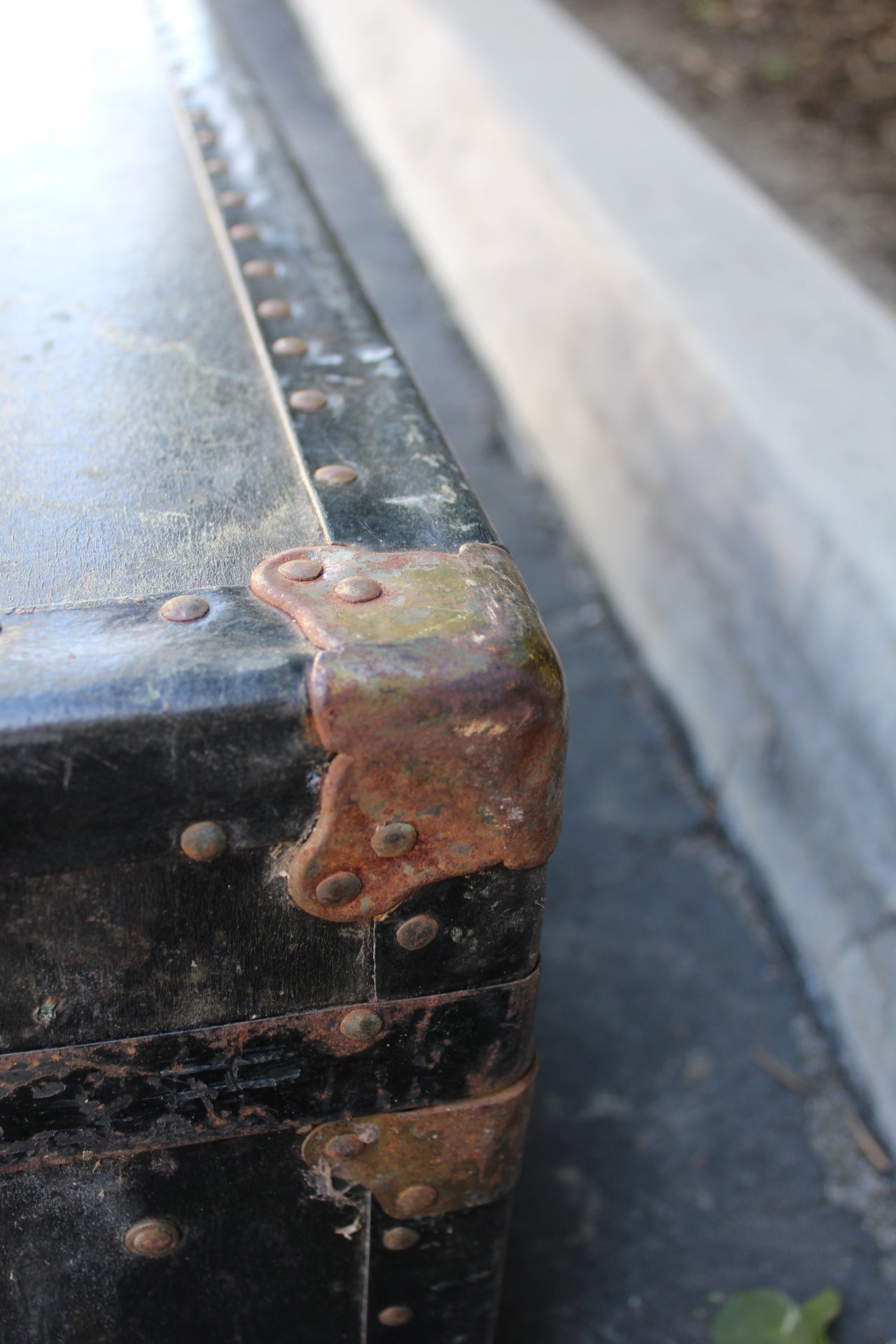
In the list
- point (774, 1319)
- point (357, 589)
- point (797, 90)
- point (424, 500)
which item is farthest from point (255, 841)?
point (797, 90)

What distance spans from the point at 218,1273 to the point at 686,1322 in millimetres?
501

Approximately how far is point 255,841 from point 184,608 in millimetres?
116

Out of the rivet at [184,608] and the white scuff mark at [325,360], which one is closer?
the rivet at [184,608]

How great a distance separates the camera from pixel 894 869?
1.04 metres

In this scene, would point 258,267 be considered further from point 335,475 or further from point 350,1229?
point 350,1229

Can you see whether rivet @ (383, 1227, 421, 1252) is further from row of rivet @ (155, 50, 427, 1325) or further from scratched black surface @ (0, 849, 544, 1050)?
scratched black surface @ (0, 849, 544, 1050)

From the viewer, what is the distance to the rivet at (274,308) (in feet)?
2.71

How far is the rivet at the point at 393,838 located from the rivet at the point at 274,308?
0.48 metres

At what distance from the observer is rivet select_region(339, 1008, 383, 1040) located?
56cm

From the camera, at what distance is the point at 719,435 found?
4.47ft

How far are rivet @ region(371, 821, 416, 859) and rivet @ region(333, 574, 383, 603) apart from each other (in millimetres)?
107

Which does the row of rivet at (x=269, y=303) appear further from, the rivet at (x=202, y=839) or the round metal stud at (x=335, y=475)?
the rivet at (x=202, y=839)

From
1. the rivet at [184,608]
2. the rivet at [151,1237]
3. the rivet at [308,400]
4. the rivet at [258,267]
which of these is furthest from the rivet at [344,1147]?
the rivet at [258,267]

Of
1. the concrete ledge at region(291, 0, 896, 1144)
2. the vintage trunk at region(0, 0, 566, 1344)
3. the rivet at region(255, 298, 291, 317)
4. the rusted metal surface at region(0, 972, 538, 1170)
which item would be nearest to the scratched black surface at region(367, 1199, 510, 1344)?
the vintage trunk at region(0, 0, 566, 1344)
